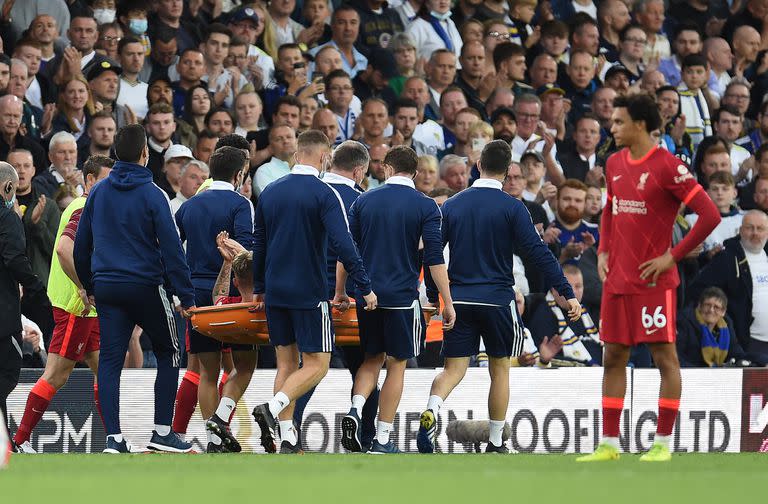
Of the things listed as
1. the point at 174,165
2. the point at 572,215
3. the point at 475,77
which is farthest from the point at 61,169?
the point at 475,77

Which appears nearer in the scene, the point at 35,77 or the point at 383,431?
the point at 383,431

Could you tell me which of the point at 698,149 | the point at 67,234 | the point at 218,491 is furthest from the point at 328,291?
the point at 698,149

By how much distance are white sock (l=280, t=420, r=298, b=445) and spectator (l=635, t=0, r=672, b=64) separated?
11763 mm

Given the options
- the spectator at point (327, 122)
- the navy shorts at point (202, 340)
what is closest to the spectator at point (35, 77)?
the spectator at point (327, 122)

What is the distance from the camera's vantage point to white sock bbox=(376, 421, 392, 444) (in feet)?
37.9

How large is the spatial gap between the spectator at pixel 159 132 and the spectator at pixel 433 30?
4893mm

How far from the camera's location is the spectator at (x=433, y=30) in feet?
63.5

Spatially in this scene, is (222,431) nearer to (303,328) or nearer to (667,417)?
(303,328)

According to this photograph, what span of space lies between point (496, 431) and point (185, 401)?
248 cm

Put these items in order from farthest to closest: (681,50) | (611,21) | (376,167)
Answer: (681,50) → (611,21) → (376,167)

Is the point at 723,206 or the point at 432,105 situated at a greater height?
the point at 432,105

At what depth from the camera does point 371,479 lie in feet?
26.4

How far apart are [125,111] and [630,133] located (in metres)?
7.26

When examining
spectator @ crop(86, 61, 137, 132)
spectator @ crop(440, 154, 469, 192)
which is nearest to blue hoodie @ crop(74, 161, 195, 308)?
spectator @ crop(86, 61, 137, 132)
